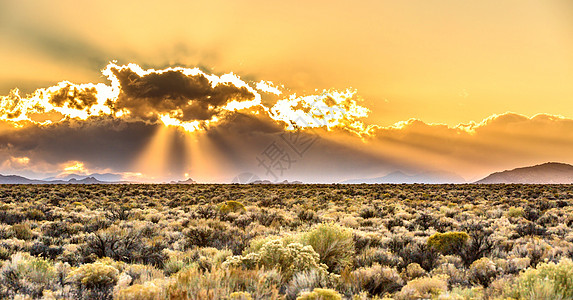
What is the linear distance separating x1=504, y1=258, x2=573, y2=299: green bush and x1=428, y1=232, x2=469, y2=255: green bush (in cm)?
391

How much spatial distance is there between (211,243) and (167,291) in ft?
19.7

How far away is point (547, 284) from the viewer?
4.89 m

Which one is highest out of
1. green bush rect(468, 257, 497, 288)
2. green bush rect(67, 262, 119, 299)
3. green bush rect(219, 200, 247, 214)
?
green bush rect(219, 200, 247, 214)

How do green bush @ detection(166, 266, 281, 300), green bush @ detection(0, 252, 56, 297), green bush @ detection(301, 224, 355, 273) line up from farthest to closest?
green bush @ detection(301, 224, 355, 273), green bush @ detection(0, 252, 56, 297), green bush @ detection(166, 266, 281, 300)

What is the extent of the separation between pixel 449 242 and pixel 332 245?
154 inches

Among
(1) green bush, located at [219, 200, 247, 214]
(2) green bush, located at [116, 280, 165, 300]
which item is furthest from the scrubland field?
(1) green bush, located at [219, 200, 247, 214]

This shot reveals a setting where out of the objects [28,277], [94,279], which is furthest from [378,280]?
[28,277]

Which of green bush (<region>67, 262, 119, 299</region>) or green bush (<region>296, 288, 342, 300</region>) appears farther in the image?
green bush (<region>67, 262, 119, 299</region>)

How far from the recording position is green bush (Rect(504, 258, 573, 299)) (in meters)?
4.87

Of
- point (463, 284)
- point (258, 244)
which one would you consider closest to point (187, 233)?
point (258, 244)

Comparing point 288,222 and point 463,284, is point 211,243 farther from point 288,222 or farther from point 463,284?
point 463,284

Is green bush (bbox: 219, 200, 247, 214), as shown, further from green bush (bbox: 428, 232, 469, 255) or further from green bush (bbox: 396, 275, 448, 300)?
green bush (bbox: 396, 275, 448, 300)

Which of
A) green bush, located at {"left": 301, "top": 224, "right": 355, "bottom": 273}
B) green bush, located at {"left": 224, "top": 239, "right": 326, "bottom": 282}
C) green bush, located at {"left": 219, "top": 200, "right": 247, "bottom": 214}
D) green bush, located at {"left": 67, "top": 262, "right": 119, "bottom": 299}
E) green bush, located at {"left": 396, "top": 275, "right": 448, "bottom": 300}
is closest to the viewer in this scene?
green bush, located at {"left": 396, "top": 275, "right": 448, "bottom": 300}

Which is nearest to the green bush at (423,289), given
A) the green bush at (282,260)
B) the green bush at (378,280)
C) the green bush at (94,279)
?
the green bush at (378,280)
